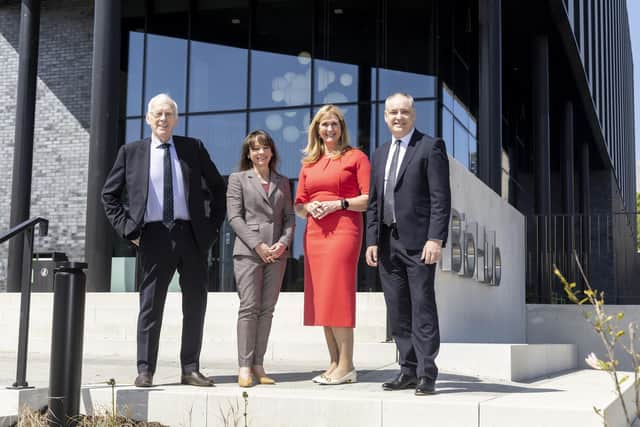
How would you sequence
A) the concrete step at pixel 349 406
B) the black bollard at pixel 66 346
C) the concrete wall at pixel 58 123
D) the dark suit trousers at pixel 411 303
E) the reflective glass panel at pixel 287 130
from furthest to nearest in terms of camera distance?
the concrete wall at pixel 58 123, the reflective glass panel at pixel 287 130, the dark suit trousers at pixel 411 303, the black bollard at pixel 66 346, the concrete step at pixel 349 406

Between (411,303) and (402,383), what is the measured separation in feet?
1.75

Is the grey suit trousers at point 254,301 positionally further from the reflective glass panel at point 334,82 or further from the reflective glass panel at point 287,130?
the reflective glass panel at point 334,82

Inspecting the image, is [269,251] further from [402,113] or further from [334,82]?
[334,82]

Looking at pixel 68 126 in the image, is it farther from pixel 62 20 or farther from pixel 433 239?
pixel 433 239

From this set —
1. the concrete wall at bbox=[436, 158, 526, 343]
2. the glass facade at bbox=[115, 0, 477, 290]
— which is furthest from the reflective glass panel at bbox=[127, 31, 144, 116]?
the concrete wall at bbox=[436, 158, 526, 343]

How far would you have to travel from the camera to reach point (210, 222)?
573 cm

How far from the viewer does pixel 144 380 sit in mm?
5340

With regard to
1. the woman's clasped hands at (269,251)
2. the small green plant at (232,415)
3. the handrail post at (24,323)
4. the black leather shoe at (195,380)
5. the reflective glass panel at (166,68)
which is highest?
the reflective glass panel at (166,68)

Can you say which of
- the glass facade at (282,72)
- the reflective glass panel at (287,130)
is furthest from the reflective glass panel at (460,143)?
the reflective glass panel at (287,130)

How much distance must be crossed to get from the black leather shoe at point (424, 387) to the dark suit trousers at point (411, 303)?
31mm

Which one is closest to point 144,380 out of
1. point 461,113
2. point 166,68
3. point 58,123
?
point 461,113

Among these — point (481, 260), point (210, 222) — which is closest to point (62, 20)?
point (481, 260)

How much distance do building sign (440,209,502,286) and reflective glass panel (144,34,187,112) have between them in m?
9.02

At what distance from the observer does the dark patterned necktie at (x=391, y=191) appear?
5.43 metres
